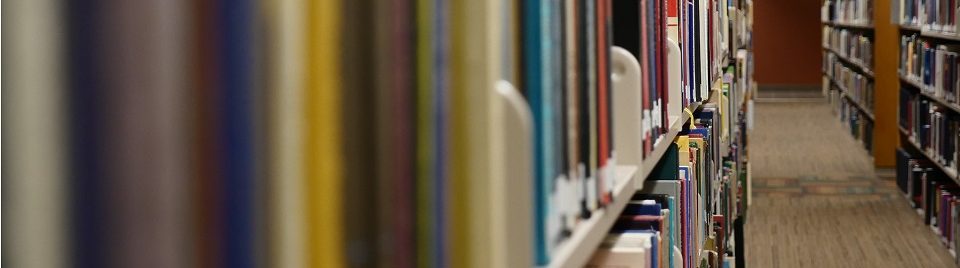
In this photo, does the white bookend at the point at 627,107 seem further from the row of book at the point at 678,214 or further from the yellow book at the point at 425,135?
the yellow book at the point at 425,135

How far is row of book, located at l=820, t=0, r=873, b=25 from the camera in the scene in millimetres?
10242

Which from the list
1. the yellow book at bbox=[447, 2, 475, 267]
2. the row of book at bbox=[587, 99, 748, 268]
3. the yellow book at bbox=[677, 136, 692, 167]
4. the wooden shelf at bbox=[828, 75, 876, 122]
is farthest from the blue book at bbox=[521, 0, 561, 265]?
the wooden shelf at bbox=[828, 75, 876, 122]

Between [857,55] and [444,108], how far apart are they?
36.1ft

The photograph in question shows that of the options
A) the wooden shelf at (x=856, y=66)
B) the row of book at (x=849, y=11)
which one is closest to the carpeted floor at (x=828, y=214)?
the wooden shelf at (x=856, y=66)

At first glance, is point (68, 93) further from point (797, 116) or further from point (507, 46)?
point (797, 116)

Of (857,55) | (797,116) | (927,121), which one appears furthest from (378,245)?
(797,116)

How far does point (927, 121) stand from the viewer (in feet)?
22.5

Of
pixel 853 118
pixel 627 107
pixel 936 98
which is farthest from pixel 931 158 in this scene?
pixel 627 107

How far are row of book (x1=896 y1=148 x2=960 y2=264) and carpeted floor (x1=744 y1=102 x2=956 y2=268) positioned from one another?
64 millimetres

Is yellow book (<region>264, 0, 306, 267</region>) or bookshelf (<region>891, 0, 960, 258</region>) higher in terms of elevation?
yellow book (<region>264, 0, 306, 267</region>)

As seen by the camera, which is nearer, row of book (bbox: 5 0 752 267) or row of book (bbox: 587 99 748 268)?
row of book (bbox: 5 0 752 267)

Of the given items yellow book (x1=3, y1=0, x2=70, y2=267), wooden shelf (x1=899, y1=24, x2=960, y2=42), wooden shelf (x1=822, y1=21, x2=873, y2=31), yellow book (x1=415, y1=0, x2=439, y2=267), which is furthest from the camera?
wooden shelf (x1=822, y1=21, x2=873, y2=31)

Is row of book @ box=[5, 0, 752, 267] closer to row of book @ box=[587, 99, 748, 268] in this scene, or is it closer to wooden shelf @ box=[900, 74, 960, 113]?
row of book @ box=[587, 99, 748, 268]

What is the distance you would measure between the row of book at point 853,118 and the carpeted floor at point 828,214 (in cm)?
11
